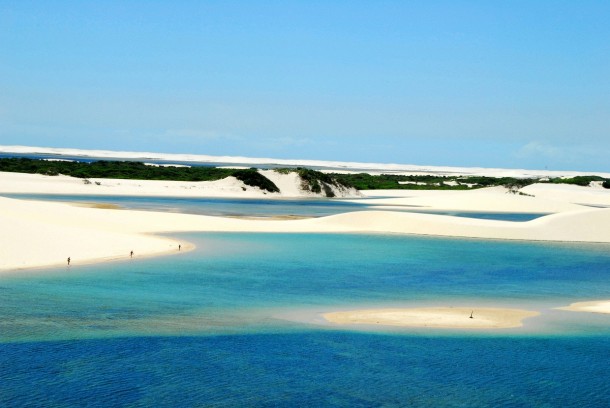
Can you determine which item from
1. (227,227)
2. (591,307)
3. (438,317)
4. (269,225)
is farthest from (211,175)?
(438,317)

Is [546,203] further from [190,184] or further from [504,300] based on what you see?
[504,300]

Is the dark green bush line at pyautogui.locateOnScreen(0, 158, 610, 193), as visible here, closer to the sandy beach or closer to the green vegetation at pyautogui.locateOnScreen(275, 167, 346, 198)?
the green vegetation at pyautogui.locateOnScreen(275, 167, 346, 198)

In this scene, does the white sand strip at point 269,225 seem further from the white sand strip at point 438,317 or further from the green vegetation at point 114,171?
the green vegetation at point 114,171

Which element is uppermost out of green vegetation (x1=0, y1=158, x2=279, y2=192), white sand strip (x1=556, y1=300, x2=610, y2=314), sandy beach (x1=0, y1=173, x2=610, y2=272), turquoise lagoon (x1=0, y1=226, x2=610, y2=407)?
green vegetation (x1=0, y1=158, x2=279, y2=192)

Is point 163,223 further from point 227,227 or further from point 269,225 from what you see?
point 269,225

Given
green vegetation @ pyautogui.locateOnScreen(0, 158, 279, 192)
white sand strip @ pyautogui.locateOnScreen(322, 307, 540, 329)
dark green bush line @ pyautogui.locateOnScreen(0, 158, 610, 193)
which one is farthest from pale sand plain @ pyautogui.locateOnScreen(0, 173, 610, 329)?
green vegetation @ pyautogui.locateOnScreen(0, 158, 279, 192)

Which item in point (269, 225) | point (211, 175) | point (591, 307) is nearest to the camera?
point (591, 307)
